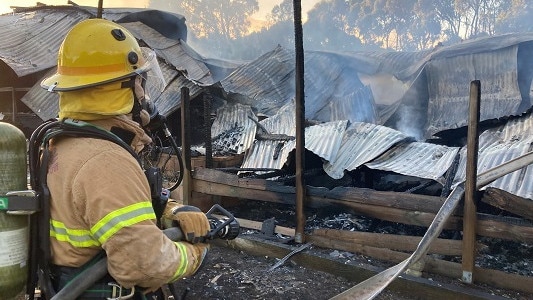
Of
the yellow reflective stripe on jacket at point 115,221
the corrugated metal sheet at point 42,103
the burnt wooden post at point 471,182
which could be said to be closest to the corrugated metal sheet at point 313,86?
the corrugated metal sheet at point 42,103

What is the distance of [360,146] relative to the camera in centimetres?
668

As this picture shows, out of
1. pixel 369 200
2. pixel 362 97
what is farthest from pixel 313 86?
pixel 369 200

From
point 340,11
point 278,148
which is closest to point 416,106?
point 278,148

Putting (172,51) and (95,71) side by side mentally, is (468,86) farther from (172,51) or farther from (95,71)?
(95,71)

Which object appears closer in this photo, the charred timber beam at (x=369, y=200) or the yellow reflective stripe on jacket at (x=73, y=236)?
the yellow reflective stripe on jacket at (x=73, y=236)

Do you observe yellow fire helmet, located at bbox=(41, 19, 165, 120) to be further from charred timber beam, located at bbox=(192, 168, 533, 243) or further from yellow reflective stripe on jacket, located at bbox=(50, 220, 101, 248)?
charred timber beam, located at bbox=(192, 168, 533, 243)

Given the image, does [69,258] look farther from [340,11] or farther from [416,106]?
[340,11]

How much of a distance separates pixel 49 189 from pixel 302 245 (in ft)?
13.4

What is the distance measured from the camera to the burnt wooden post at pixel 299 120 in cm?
520

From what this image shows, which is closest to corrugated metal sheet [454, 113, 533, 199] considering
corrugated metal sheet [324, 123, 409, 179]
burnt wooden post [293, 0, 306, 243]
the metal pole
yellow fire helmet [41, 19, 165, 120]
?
corrugated metal sheet [324, 123, 409, 179]

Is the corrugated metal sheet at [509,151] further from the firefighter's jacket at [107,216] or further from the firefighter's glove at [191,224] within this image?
the firefighter's jacket at [107,216]

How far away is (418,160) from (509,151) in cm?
116

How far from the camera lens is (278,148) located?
765 cm

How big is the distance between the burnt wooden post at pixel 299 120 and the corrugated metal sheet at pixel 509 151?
6.66ft
